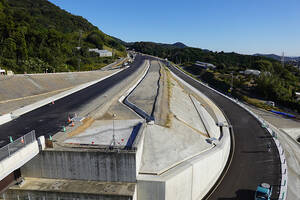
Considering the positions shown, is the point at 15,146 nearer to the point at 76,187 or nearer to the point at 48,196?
the point at 48,196

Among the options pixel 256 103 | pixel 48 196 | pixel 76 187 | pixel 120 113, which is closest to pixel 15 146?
pixel 48 196

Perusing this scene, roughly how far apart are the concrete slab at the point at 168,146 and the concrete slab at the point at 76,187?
2.05 metres

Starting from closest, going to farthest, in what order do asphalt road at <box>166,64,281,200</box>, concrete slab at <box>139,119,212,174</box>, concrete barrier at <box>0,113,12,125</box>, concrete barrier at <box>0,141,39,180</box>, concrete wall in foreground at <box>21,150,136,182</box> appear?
concrete barrier at <box>0,141,39,180</box>, concrete wall in foreground at <box>21,150,136,182</box>, concrete slab at <box>139,119,212,174</box>, asphalt road at <box>166,64,281,200</box>, concrete barrier at <box>0,113,12,125</box>

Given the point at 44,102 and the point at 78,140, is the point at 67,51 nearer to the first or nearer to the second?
the point at 44,102

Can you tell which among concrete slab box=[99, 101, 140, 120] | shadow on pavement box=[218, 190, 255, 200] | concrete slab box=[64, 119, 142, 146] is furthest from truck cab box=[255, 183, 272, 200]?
concrete slab box=[99, 101, 140, 120]

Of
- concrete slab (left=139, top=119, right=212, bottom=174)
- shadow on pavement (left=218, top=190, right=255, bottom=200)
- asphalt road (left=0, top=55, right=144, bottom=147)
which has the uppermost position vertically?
asphalt road (left=0, top=55, right=144, bottom=147)

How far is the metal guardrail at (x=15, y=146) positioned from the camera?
36.1 ft

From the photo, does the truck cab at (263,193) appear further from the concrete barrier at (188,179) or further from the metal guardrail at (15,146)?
the metal guardrail at (15,146)

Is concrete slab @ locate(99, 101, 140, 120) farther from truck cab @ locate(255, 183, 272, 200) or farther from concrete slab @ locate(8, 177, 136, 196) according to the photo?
truck cab @ locate(255, 183, 272, 200)

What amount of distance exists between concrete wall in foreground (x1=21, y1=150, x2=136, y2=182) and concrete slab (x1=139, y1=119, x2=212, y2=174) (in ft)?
5.89

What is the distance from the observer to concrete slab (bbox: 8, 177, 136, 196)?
13.7 meters

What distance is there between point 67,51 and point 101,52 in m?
30.7

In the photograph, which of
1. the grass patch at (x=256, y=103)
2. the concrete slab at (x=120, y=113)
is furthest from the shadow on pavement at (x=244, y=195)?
the grass patch at (x=256, y=103)

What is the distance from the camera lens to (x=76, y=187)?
14.1m
